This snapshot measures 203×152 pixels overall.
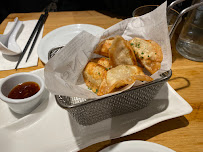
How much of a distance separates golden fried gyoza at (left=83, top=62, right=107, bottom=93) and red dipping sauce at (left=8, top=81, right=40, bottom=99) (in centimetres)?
32

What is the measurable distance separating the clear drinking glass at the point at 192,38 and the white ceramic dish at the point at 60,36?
79cm

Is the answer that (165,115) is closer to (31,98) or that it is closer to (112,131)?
(112,131)

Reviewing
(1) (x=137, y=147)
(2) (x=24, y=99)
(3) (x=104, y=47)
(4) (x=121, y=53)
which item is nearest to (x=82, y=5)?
(3) (x=104, y=47)

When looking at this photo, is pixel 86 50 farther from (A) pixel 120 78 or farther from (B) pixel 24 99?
(B) pixel 24 99

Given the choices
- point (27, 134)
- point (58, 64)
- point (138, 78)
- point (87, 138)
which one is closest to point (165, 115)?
point (138, 78)

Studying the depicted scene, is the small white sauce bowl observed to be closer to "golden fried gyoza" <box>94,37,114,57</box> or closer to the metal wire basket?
the metal wire basket

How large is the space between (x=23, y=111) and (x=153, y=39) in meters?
0.93

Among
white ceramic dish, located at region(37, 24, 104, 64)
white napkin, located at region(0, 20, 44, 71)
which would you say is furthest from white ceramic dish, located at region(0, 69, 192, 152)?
white ceramic dish, located at region(37, 24, 104, 64)

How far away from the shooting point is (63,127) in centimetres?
86

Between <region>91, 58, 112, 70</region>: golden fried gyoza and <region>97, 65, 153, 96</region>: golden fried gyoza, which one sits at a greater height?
<region>97, 65, 153, 96</region>: golden fried gyoza

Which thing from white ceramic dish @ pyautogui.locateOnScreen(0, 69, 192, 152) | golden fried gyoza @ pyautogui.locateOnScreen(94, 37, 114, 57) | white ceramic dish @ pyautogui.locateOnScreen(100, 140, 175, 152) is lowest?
white ceramic dish @ pyautogui.locateOnScreen(0, 69, 192, 152)

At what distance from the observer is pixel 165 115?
34.5 inches

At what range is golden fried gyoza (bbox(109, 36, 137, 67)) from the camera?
94 centimetres

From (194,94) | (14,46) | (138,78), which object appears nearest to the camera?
(138,78)
